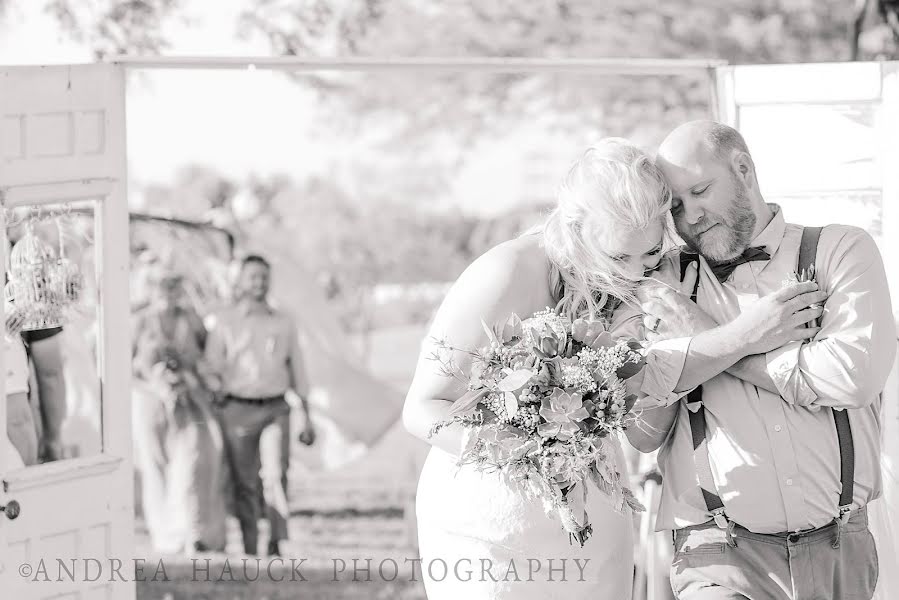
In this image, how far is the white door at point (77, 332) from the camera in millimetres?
4477

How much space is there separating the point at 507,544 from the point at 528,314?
653mm

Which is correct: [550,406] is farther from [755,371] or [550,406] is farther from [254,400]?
[254,400]

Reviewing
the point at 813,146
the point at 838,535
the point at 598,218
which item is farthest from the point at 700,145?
the point at 813,146

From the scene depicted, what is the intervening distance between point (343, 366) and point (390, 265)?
7.03 m

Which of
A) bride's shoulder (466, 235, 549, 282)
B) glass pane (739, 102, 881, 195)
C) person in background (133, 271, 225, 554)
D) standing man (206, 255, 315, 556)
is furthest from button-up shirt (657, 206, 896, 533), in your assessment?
person in background (133, 271, 225, 554)

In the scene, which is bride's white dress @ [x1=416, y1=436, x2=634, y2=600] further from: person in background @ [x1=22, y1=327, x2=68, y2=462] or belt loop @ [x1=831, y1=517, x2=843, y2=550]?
person in background @ [x1=22, y1=327, x2=68, y2=462]

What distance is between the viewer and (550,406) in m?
2.95

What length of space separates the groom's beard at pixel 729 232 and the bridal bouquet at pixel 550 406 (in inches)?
19.4

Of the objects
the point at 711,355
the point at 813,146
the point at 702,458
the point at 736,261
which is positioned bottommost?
the point at 702,458

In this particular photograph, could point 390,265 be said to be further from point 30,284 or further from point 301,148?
point 30,284

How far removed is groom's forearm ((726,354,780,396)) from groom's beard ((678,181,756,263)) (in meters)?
0.32

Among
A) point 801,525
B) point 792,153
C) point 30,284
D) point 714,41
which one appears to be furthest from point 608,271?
point 714,41

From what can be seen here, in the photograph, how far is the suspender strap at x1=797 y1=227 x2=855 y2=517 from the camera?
3350 millimetres

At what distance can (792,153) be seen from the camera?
15.8ft
